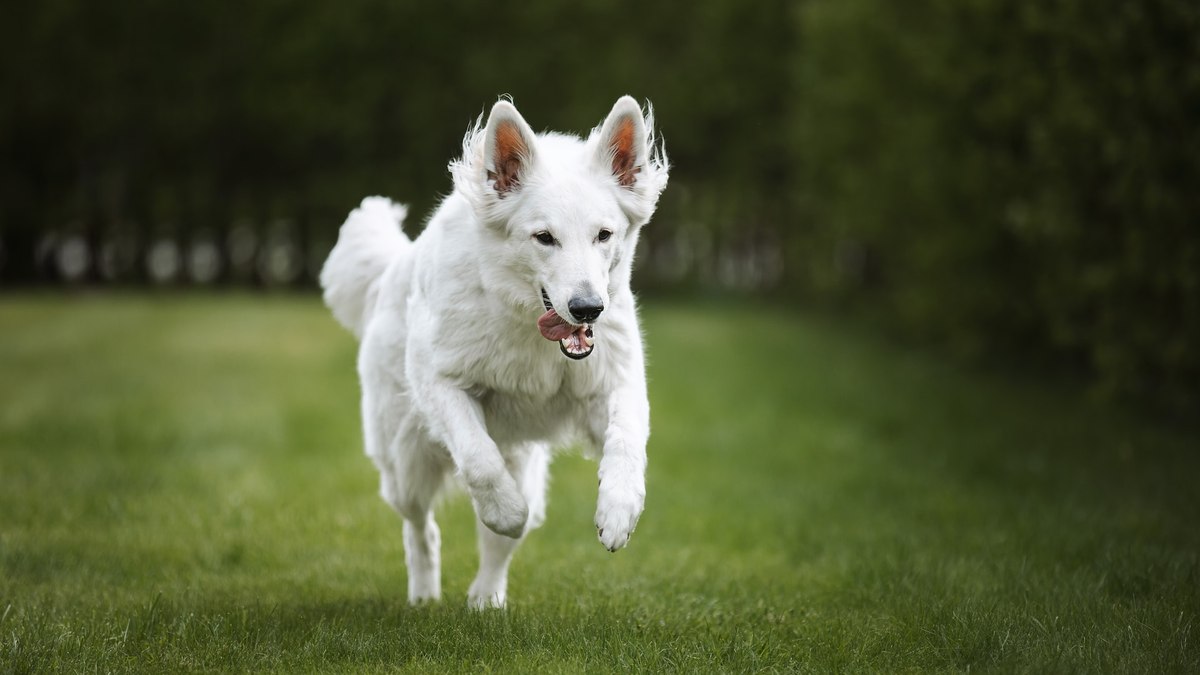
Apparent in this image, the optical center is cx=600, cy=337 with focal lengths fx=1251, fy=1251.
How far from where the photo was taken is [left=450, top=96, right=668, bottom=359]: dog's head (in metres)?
5.64

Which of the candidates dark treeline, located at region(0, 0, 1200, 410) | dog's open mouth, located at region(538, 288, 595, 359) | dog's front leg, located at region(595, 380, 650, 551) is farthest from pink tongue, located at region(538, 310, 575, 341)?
dark treeline, located at region(0, 0, 1200, 410)

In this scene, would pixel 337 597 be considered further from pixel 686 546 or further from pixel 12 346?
→ pixel 12 346

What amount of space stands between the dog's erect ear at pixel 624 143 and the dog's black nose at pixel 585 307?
798 millimetres

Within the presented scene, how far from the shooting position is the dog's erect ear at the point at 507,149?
5.76 meters

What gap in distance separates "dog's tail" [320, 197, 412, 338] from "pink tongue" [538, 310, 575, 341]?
1.96m

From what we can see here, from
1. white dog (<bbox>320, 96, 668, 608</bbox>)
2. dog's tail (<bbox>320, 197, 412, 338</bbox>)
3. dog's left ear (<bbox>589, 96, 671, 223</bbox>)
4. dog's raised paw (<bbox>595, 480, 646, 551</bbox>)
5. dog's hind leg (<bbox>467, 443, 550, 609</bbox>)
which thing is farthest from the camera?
dog's tail (<bbox>320, 197, 412, 338</bbox>)

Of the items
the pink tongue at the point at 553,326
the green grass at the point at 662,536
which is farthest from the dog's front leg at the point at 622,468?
the green grass at the point at 662,536

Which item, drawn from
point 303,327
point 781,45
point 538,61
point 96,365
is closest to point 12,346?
point 96,365

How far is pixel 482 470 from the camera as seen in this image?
5.62 metres

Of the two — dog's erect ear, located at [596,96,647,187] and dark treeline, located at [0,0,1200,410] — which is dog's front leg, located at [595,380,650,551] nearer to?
dog's erect ear, located at [596,96,647,187]

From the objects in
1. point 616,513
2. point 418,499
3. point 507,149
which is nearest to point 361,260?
A: point 418,499

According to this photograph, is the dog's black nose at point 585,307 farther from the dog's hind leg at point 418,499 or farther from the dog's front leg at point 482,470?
the dog's hind leg at point 418,499

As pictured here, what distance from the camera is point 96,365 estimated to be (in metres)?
19.3

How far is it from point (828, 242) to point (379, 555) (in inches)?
1023
